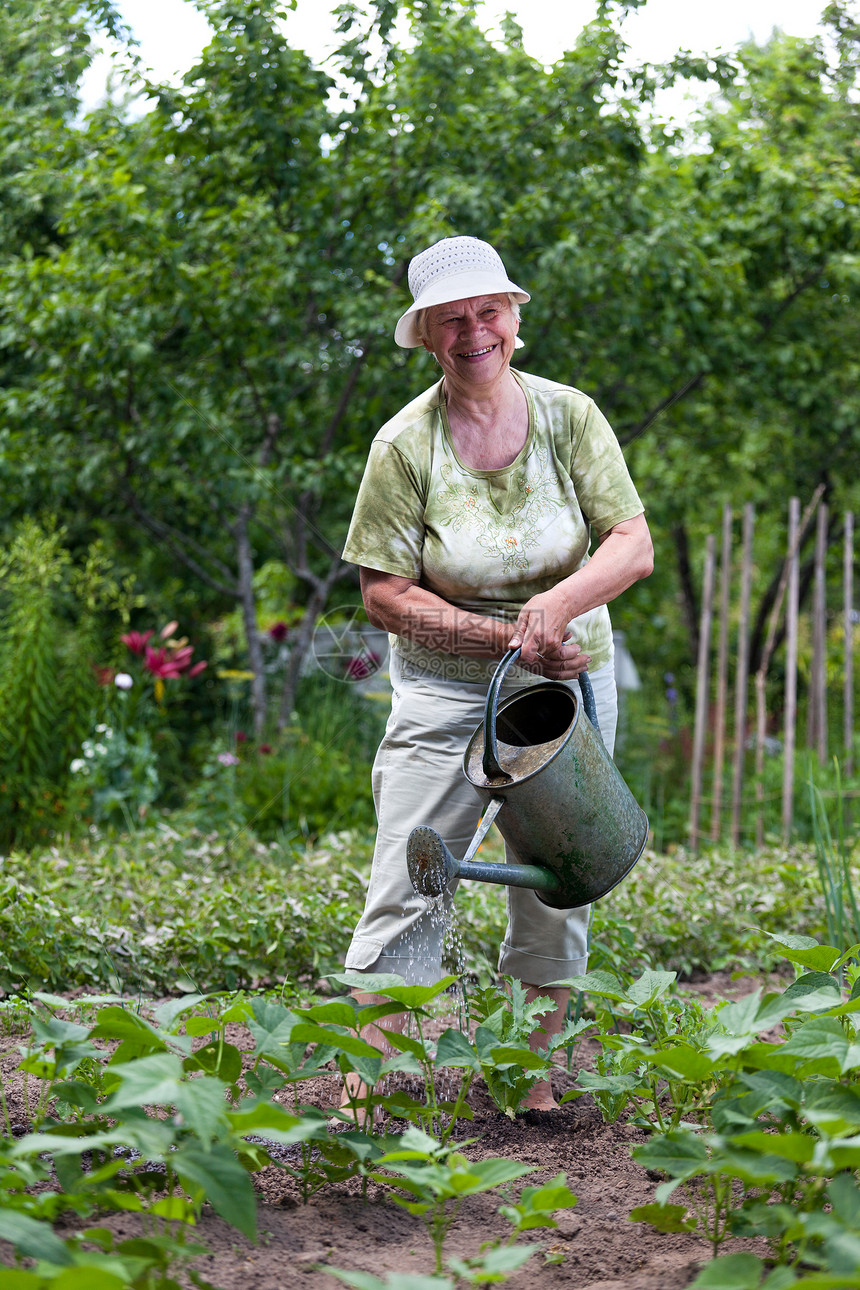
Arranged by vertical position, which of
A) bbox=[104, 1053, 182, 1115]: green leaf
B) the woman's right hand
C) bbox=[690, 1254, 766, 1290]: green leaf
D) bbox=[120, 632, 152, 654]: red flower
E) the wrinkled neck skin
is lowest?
bbox=[690, 1254, 766, 1290]: green leaf

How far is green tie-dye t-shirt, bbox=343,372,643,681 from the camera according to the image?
2.19 metres

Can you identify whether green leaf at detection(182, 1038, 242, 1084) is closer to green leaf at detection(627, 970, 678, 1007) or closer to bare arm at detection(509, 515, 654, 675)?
green leaf at detection(627, 970, 678, 1007)

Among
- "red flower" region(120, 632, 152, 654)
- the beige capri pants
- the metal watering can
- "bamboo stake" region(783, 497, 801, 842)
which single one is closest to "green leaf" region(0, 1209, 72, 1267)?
the metal watering can

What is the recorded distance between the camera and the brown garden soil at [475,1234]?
4.66ft

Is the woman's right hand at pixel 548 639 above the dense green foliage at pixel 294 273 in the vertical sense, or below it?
below

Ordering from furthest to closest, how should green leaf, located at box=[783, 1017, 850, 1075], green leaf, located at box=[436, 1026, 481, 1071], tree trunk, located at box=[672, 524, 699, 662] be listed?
tree trunk, located at box=[672, 524, 699, 662]
green leaf, located at box=[436, 1026, 481, 1071]
green leaf, located at box=[783, 1017, 850, 1075]

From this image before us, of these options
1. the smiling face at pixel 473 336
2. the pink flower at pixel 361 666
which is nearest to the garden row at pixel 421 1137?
the smiling face at pixel 473 336

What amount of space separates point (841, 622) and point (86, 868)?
8844mm

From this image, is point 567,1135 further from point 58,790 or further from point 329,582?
point 329,582

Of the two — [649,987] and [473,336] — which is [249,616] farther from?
[649,987]

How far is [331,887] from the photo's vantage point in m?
3.48

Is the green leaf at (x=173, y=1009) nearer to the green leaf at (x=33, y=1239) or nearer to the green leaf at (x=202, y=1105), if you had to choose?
the green leaf at (x=202, y=1105)

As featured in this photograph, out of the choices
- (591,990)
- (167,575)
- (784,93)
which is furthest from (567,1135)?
(784,93)

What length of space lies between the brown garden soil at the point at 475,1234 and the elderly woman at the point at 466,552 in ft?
0.94
